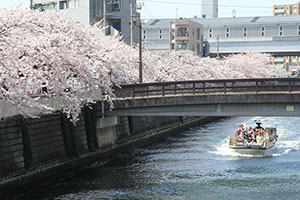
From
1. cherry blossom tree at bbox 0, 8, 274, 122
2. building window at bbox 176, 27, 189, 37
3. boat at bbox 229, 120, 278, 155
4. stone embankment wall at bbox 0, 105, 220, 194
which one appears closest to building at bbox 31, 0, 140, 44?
cherry blossom tree at bbox 0, 8, 274, 122

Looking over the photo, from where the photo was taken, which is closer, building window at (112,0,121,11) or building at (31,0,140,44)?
building at (31,0,140,44)

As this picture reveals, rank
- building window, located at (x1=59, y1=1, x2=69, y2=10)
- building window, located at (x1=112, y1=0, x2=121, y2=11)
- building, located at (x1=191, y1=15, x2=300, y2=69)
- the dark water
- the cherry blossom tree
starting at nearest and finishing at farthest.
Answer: the cherry blossom tree, the dark water, building window, located at (x1=112, y1=0, x2=121, y2=11), building window, located at (x1=59, y1=1, x2=69, y2=10), building, located at (x1=191, y1=15, x2=300, y2=69)

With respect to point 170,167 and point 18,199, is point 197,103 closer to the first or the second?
point 170,167

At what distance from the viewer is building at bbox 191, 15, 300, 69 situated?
114438mm

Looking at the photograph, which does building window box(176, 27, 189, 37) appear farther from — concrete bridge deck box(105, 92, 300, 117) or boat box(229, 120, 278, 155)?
concrete bridge deck box(105, 92, 300, 117)

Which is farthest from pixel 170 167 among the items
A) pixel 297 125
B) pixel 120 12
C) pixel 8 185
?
pixel 120 12

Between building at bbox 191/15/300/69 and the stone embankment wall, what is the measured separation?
71981 millimetres

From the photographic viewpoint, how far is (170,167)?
37.4 m

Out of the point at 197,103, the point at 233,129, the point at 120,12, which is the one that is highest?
the point at 120,12

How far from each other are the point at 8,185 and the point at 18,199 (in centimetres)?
145

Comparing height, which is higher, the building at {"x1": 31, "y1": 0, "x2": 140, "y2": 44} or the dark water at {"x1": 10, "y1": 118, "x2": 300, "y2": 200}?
the building at {"x1": 31, "y1": 0, "x2": 140, "y2": 44}

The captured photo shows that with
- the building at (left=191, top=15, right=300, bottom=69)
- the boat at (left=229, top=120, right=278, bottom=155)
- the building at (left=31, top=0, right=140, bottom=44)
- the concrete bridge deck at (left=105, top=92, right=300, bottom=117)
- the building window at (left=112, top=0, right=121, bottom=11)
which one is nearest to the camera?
the concrete bridge deck at (left=105, top=92, right=300, bottom=117)

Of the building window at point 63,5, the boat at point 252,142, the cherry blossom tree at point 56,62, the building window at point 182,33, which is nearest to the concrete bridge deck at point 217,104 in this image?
the cherry blossom tree at point 56,62

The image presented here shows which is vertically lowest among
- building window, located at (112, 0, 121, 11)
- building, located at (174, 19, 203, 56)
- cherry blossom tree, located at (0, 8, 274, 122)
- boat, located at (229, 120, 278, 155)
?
boat, located at (229, 120, 278, 155)
